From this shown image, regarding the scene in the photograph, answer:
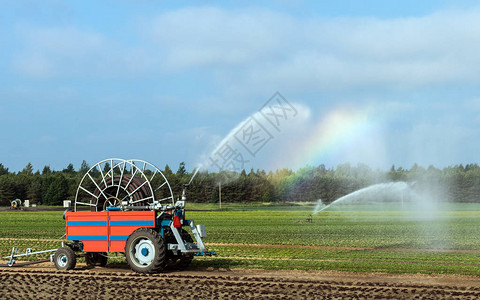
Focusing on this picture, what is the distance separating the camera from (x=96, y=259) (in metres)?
22.8

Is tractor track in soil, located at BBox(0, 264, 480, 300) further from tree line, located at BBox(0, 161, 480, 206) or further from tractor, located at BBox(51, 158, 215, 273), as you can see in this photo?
tree line, located at BBox(0, 161, 480, 206)

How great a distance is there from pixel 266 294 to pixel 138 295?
3.49 metres

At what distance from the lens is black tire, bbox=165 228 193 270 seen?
67.9ft

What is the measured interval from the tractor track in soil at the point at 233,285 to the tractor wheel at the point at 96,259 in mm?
1708

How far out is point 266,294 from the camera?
1584 cm

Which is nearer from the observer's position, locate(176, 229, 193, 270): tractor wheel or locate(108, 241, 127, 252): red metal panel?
locate(108, 241, 127, 252): red metal panel

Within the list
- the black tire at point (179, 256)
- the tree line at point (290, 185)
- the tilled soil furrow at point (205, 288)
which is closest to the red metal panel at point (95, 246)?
the tilled soil furrow at point (205, 288)

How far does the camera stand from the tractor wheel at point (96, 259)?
22.3 meters

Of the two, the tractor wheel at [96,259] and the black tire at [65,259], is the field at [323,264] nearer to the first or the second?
the black tire at [65,259]

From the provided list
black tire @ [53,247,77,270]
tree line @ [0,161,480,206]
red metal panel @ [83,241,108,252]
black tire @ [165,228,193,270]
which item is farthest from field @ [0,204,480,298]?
tree line @ [0,161,480,206]

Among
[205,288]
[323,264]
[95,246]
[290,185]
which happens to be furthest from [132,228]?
[290,185]

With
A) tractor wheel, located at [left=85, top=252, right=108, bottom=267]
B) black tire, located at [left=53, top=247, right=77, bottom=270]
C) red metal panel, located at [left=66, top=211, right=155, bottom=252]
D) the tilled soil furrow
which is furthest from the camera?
tractor wheel, located at [left=85, top=252, right=108, bottom=267]

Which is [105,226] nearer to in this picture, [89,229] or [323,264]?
[89,229]

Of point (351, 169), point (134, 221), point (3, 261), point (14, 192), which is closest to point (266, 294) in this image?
point (134, 221)
